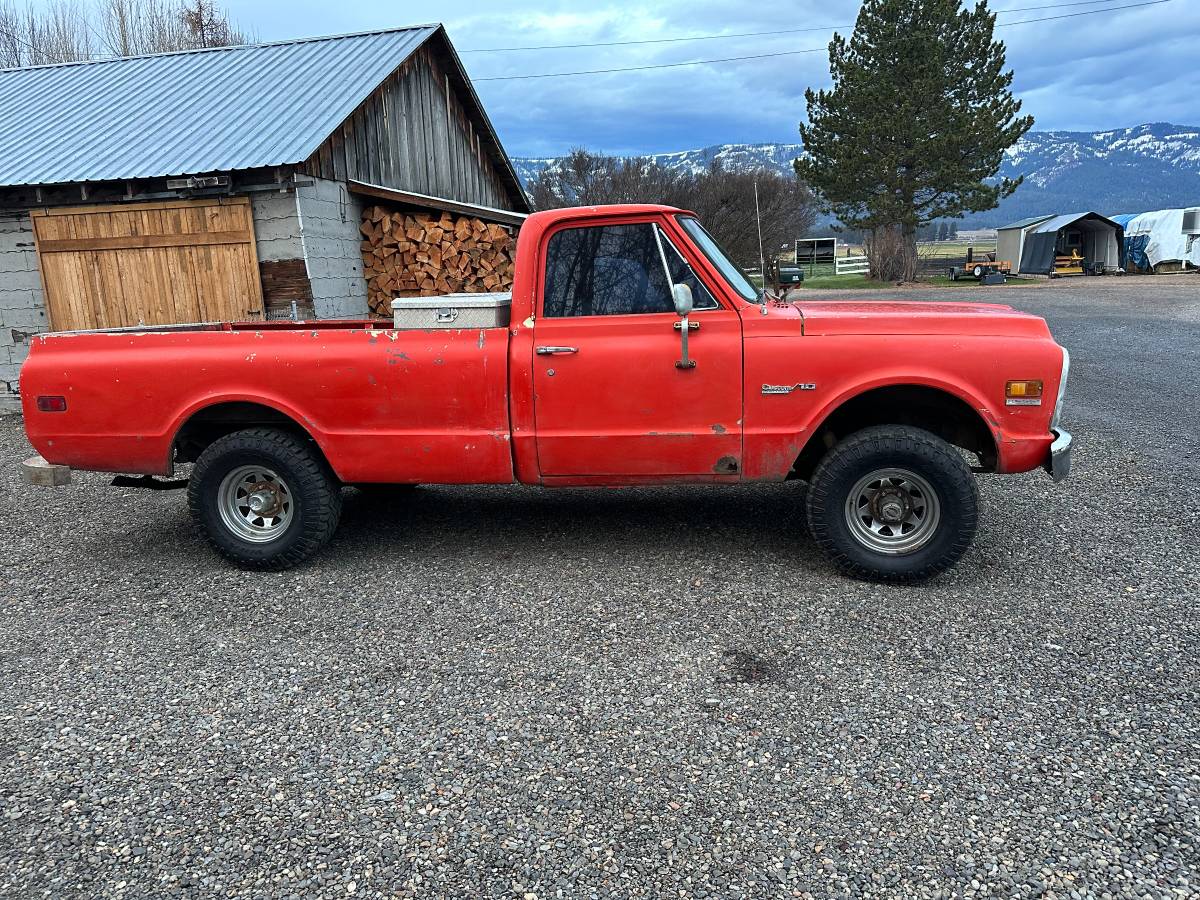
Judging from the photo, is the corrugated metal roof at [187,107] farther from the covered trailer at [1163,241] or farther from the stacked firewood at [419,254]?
the covered trailer at [1163,241]

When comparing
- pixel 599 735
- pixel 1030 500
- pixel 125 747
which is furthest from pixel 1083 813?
pixel 1030 500

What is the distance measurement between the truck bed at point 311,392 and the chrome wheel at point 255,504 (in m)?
0.41

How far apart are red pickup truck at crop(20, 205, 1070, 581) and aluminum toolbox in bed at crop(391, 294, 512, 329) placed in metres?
0.03

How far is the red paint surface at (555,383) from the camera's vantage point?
4.46 metres

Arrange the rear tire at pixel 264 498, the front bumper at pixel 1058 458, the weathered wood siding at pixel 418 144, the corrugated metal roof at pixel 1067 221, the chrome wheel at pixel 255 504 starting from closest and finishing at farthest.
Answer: the front bumper at pixel 1058 458, the rear tire at pixel 264 498, the chrome wheel at pixel 255 504, the weathered wood siding at pixel 418 144, the corrugated metal roof at pixel 1067 221

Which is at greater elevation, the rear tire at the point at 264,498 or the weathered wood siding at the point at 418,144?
the weathered wood siding at the point at 418,144

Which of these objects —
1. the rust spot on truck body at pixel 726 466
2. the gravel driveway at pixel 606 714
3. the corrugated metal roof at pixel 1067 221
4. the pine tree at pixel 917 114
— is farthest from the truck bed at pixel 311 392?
the corrugated metal roof at pixel 1067 221

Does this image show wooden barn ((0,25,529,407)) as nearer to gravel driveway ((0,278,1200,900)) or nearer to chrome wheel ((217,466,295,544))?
gravel driveway ((0,278,1200,900))

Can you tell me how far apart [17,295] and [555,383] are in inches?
389

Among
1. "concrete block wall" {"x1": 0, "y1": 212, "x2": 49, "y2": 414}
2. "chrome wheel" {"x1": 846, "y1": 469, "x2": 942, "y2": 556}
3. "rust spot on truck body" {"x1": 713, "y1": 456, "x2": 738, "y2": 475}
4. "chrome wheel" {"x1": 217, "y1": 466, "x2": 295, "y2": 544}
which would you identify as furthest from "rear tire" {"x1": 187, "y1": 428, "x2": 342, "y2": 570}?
"concrete block wall" {"x1": 0, "y1": 212, "x2": 49, "y2": 414}

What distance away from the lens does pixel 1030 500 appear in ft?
20.1

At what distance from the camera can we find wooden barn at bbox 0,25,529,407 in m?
10.2

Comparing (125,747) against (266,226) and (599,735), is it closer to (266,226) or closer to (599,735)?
(599,735)

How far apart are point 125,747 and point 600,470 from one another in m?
2.64
